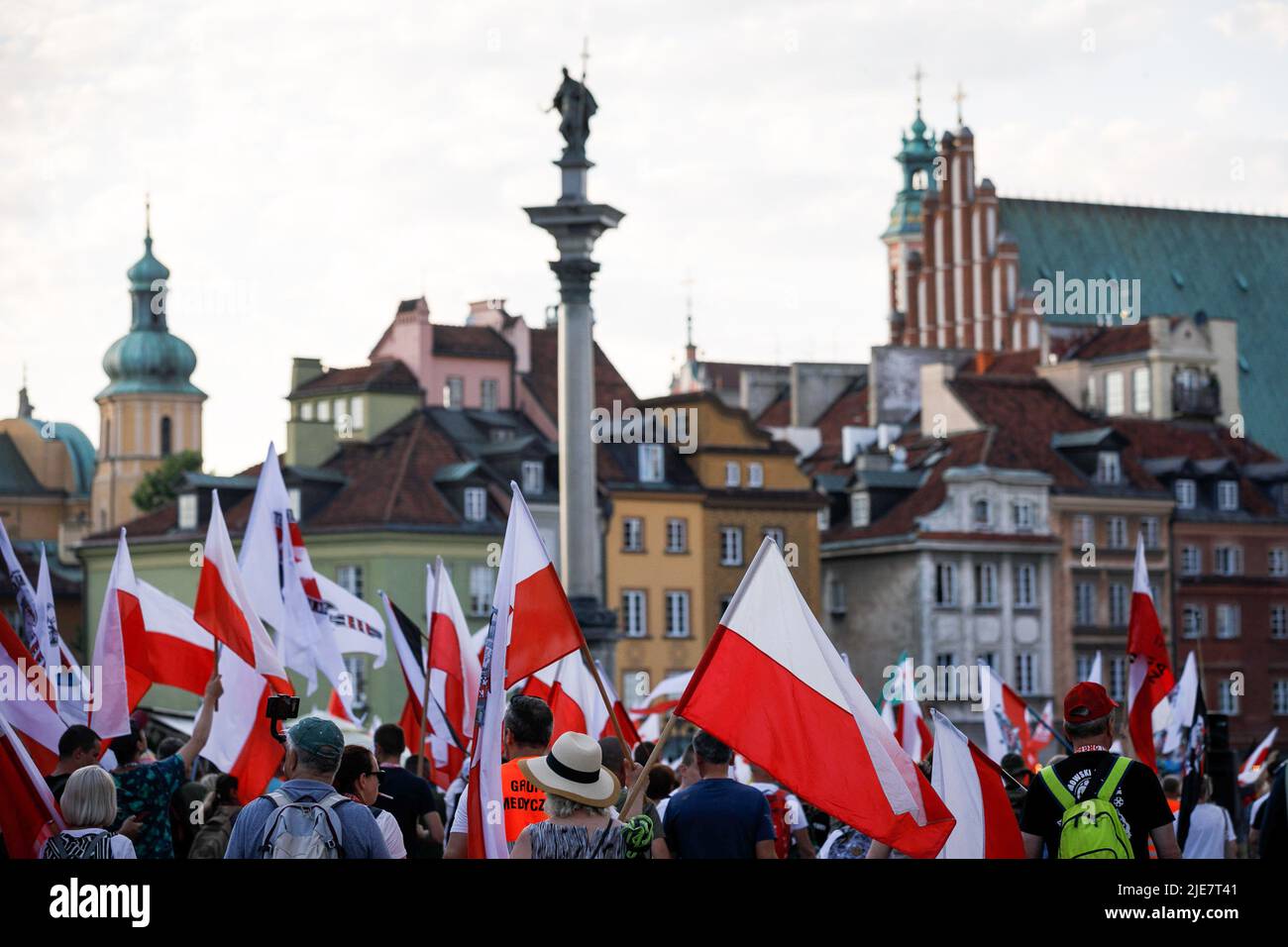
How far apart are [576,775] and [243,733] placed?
5.19 metres

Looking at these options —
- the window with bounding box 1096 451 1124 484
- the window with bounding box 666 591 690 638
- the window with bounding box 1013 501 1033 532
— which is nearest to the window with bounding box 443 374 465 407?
the window with bounding box 666 591 690 638

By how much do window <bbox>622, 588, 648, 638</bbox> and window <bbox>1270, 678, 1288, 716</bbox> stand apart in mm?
19769

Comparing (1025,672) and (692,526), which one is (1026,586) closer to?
(1025,672)

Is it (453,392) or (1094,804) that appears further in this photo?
(453,392)

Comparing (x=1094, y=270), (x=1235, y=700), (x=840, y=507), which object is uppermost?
(x=1094, y=270)

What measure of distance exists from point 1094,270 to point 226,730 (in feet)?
301

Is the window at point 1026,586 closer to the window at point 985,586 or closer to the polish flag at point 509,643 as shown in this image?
the window at point 985,586

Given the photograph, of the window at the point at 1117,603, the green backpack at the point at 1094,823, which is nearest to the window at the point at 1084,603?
the window at the point at 1117,603

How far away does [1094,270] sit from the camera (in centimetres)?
10419

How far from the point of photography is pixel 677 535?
244 feet

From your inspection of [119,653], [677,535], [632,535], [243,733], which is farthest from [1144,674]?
[677,535]
